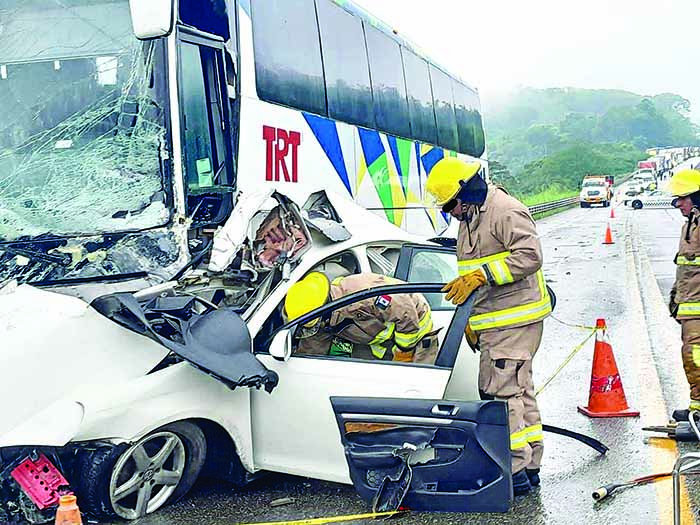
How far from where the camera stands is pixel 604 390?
→ 6145 millimetres

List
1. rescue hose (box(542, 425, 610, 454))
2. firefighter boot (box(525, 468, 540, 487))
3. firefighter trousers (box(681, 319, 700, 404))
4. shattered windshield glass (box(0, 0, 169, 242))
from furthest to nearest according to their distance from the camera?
firefighter trousers (box(681, 319, 700, 404)) → shattered windshield glass (box(0, 0, 169, 242)) → rescue hose (box(542, 425, 610, 454)) → firefighter boot (box(525, 468, 540, 487))

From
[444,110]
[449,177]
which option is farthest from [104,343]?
[444,110]

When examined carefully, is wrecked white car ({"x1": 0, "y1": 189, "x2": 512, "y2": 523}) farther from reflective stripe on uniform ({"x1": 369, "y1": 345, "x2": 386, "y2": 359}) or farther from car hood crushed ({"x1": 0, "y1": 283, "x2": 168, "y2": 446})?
reflective stripe on uniform ({"x1": 369, "y1": 345, "x2": 386, "y2": 359})

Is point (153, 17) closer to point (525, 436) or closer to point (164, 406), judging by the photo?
point (164, 406)

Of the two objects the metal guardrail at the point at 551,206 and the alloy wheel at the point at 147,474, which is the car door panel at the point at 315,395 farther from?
the metal guardrail at the point at 551,206

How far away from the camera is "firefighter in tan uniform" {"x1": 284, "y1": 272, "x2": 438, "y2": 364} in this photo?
15.6 feet

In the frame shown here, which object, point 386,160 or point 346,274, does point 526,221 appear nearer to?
point 346,274

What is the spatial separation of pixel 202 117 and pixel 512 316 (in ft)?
8.67

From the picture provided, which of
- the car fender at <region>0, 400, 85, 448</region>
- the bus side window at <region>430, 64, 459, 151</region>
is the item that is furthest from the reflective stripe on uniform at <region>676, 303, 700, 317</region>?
the bus side window at <region>430, 64, 459, 151</region>

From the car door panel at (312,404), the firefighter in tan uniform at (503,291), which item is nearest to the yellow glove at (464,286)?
the firefighter in tan uniform at (503,291)

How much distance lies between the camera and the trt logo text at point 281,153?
22.4ft

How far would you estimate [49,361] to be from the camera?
3943 mm

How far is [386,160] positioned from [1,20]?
505 centimetres

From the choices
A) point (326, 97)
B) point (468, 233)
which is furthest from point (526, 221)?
point (326, 97)
